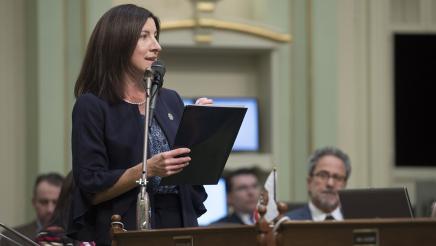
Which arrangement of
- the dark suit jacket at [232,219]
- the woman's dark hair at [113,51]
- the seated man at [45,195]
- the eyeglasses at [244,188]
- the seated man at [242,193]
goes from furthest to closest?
the eyeglasses at [244,188] → the seated man at [242,193] → the dark suit jacket at [232,219] → the seated man at [45,195] → the woman's dark hair at [113,51]

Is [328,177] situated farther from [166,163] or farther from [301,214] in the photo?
[166,163]

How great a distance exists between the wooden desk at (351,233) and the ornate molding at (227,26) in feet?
15.5

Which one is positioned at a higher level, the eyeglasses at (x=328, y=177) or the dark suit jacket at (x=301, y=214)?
the eyeglasses at (x=328, y=177)

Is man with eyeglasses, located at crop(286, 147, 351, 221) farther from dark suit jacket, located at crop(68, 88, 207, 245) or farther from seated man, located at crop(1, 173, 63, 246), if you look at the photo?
dark suit jacket, located at crop(68, 88, 207, 245)

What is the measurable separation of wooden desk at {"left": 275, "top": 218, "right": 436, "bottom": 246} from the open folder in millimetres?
666

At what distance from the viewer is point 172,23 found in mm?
7766

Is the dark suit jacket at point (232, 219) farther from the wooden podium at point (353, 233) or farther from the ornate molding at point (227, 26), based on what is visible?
the wooden podium at point (353, 233)

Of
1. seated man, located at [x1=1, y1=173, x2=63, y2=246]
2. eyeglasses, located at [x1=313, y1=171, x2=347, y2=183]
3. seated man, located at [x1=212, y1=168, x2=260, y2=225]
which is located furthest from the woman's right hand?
seated man, located at [x1=212, y1=168, x2=260, y2=225]

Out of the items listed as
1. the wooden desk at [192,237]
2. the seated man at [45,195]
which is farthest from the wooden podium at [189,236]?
the seated man at [45,195]

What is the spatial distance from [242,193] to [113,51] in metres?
3.91

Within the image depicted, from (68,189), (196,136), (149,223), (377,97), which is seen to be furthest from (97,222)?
(377,97)

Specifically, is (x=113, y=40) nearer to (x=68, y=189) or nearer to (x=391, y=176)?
(x=68, y=189)

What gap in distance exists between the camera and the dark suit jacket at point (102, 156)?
378 cm

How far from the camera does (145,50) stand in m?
3.90
